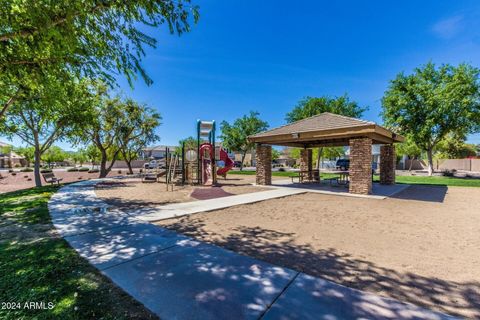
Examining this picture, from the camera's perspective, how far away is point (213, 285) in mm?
2842

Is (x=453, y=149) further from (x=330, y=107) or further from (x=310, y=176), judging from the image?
(x=310, y=176)

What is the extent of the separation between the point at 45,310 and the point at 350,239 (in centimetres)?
516

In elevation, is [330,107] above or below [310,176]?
above

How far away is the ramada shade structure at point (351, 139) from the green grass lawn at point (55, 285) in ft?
34.2

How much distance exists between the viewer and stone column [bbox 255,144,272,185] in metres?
14.2

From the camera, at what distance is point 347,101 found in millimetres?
27547

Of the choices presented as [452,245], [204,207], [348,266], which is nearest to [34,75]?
[204,207]

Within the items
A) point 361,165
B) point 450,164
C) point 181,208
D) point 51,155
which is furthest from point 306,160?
point 51,155

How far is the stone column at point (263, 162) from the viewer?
14.2m

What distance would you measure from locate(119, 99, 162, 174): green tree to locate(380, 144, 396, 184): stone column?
22383 millimetres

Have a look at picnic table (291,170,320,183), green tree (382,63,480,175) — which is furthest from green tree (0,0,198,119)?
green tree (382,63,480,175)

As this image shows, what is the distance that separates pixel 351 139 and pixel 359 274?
898cm

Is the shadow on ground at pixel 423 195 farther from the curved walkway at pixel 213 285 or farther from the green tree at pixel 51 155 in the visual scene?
the green tree at pixel 51 155

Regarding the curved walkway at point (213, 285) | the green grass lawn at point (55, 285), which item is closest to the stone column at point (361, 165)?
the curved walkway at point (213, 285)
